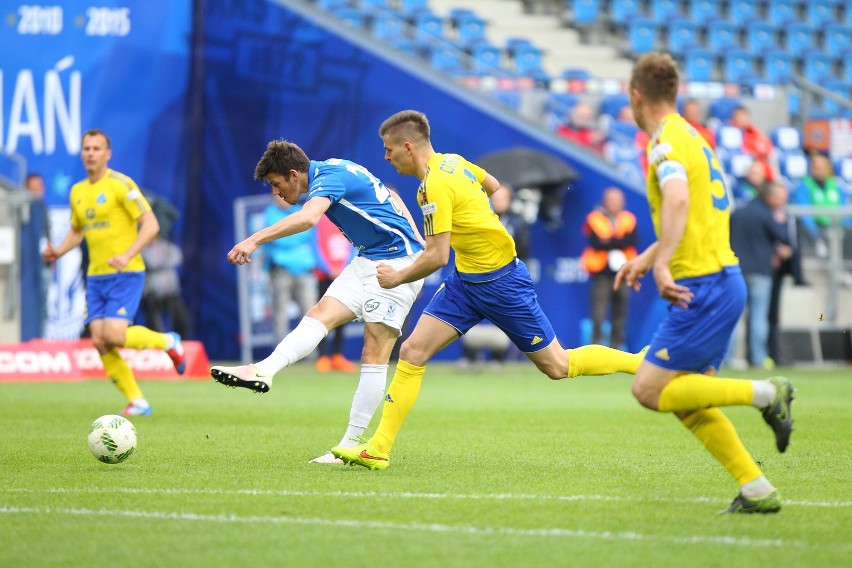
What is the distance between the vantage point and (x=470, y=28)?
25.4 metres

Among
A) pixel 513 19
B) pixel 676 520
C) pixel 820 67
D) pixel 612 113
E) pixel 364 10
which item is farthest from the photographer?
pixel 820 67

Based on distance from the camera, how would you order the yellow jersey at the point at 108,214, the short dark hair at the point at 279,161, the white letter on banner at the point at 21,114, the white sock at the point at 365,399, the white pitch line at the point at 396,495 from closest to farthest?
the white pitch line at the point at 396,495 < the short dark hair at the point at 279,161 < the white sock at the point at 365,399 < the yellow jersey at the point at 108,214 < the white letter on banner at the point at 21,114

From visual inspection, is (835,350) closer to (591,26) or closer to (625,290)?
(625,290)

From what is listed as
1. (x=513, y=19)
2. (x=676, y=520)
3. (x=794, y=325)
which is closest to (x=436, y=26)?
(x=513, y=19)

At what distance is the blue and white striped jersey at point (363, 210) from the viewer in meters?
8.33

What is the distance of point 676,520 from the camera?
20.3 feet

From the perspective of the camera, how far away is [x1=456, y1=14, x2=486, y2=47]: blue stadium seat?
2517cm

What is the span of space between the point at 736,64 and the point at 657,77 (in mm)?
23161

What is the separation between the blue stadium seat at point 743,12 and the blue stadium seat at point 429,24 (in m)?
7.99

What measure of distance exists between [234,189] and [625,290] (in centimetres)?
563

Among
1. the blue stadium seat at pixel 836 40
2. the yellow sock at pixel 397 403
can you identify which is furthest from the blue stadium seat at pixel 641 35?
the yellow sock at pixel 397 403

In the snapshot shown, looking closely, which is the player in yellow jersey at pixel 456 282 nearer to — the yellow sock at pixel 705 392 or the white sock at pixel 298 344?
the white sock at pixel 298 344

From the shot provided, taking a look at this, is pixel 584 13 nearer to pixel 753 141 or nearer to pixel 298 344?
pixel 753 141

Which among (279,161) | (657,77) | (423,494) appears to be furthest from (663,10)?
(423,494)
